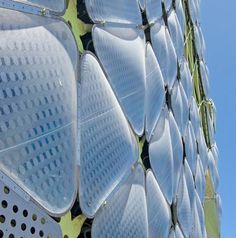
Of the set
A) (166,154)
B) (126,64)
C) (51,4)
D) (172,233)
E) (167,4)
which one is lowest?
(172,233)

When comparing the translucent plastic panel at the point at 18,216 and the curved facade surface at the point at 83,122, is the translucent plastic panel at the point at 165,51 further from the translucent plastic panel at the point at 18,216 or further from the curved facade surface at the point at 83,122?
the translucent plastic panel at the point at 18,216

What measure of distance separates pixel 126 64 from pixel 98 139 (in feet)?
1.88

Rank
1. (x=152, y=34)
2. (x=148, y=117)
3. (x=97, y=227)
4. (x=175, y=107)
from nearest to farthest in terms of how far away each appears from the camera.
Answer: (x=97, y=227)
(x=148, y=117)
(x=152, y=34)
(x=175, y=107)

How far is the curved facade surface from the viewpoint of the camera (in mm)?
1112

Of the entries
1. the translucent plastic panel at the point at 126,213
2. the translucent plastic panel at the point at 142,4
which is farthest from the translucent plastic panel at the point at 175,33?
the translucent plastic panel at the point at 126,213

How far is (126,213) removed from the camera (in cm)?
185

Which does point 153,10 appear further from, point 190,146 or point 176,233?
point 190,146

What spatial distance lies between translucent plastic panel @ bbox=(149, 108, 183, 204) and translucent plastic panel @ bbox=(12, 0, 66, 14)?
1.35 m

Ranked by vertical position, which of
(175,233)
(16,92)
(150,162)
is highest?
(16,92)

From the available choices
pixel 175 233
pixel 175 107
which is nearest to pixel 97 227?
pixel 175 233

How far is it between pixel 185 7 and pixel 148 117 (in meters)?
3.11

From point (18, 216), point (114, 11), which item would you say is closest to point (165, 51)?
point (114, 11)

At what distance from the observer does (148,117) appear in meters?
2.56

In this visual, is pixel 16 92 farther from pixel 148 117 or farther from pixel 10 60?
pixel 148 117
